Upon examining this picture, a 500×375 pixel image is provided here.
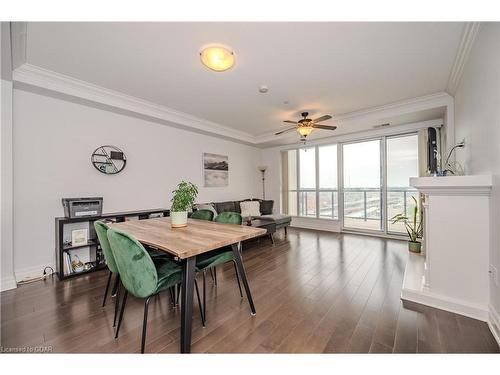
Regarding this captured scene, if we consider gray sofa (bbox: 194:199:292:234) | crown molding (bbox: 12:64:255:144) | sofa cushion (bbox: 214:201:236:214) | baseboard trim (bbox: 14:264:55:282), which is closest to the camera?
crown molding (bbox: 12:64:255:144)

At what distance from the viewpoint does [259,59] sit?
233 centimetres

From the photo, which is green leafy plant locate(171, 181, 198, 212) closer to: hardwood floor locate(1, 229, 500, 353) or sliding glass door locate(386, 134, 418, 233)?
hardwood floor locate(1, 229, 500, 353)

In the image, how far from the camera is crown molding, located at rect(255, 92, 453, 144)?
3307 mm

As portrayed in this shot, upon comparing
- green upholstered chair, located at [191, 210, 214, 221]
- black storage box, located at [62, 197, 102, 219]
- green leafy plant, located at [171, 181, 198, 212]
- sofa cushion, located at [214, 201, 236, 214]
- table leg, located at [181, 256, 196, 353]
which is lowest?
table leg, located at [181, 256, 196, 353]

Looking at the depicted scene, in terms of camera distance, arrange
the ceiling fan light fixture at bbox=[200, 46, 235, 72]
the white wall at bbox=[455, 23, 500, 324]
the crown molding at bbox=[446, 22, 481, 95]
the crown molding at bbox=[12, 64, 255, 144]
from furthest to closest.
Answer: the crown molding at bbox=[12, 64, 255, 144] → the ceiling fan light fixture at bbox=[200, 46, 235, 72] → the crown molding at bbox=[446, 22, 481, 95] → the white wall at bbox=[455, 23, 500, 324]

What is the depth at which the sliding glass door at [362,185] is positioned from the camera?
491cm

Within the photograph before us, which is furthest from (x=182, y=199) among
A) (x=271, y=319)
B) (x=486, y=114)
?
(x=486, y=114)

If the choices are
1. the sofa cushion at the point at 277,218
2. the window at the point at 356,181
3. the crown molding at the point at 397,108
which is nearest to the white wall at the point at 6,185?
the sofa cushion at the point at 277,218

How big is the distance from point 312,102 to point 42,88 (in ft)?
12.7

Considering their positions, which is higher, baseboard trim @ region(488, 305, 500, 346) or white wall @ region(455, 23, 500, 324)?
white wall @ region(455, 23, 500, 324)

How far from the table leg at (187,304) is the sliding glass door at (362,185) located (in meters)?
4.86

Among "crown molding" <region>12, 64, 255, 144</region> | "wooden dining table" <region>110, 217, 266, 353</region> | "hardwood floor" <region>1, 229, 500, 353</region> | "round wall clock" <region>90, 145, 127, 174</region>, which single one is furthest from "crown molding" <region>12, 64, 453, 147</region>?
"hardwood floor" <region>1, 229, 500, 353</region>

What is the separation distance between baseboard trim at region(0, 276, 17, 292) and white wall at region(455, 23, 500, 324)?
15.8 ft
